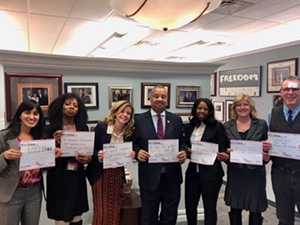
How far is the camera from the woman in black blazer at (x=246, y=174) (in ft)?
6.62

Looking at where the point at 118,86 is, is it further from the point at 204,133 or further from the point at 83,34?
the point at 83,34

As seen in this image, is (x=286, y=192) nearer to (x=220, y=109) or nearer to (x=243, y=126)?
(x=243, y=126)

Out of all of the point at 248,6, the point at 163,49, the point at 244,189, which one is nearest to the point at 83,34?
the point at 163,49

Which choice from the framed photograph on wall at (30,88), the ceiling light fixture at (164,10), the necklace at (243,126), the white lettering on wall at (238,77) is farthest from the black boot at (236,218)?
the white lettering on wall at (238,77)

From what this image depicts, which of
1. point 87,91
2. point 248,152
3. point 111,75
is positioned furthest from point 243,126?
point 87,91

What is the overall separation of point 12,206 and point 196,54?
5596mm

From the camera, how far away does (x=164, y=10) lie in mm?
1520

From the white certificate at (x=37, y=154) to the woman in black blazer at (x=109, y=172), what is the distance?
1.14 feet

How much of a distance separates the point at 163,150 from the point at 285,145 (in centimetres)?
94

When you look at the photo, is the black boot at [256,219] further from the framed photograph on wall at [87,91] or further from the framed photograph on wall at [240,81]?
the framed photograph on wall at [240,81]

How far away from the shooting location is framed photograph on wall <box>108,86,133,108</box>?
2.70 meters

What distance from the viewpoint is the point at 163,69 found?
2.82 metres

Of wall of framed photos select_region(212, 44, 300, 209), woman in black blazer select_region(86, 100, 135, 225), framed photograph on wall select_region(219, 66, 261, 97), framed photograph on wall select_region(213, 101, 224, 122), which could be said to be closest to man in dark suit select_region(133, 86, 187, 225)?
woman in black blazer select_region(86, 100, 135, 225)

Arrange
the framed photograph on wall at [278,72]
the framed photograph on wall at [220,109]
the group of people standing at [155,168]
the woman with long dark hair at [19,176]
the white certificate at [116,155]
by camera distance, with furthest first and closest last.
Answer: the framed photograph on wall at [220,109], the framed photograph on wall at [278,72], the white certificate at [116,155], the group of people standing at [155,168], the woman with long dark hair at [19,176]
